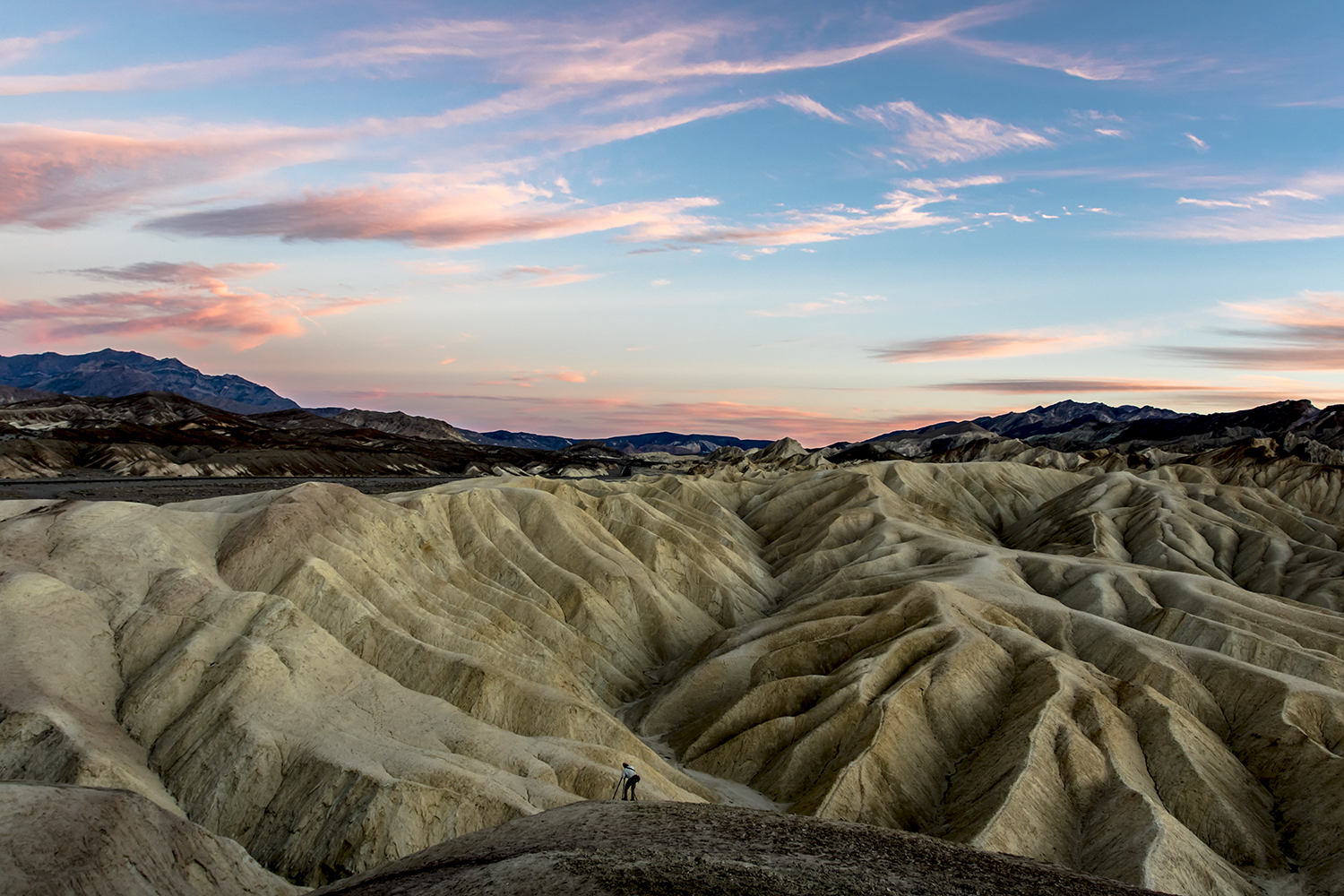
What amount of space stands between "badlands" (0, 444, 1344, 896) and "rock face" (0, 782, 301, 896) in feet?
0.24

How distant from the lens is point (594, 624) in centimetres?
5997

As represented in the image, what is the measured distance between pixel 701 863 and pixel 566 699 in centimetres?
2311

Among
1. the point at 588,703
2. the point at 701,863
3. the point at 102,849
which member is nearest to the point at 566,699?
the point at 588,703

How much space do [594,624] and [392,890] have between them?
4331cm

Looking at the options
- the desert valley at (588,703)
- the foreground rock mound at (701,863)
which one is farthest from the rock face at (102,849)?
the foreground rock mound at (701,863)

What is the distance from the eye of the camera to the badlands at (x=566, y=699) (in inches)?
1046

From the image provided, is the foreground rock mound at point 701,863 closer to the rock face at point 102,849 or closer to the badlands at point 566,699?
the badlands at point 566,699

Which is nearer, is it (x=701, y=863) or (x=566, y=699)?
(x=701, y=863)

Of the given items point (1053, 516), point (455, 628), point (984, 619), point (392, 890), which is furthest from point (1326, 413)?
point (392, 890)

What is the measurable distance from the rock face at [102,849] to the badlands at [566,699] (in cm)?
7

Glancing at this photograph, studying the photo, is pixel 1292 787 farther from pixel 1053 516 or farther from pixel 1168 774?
pixel 1053 516

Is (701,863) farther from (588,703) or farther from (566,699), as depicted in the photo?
(588,703)

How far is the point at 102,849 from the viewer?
17.8 meters

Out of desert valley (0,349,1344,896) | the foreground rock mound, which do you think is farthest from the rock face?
the foreground rock mound
